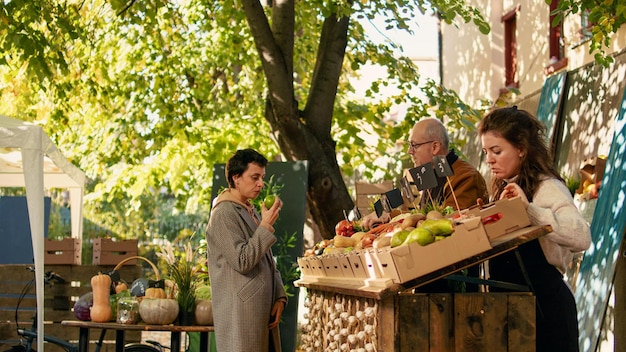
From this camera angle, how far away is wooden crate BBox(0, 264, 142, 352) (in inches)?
445

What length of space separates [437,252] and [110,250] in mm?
8012

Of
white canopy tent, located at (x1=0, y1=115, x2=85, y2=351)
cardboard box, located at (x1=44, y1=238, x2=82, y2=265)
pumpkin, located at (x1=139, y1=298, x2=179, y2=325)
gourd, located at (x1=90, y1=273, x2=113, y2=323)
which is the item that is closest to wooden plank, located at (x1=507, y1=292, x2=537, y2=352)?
pumpkin, located at (x1=139, y1=298, x2=179, y2=325)

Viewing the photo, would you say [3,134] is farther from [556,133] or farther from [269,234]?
[556,133]

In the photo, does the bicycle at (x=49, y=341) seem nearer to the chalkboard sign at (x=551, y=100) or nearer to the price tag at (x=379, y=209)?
the price tag at (x=379, y=209)

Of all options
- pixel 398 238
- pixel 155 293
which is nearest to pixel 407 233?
pixel 398 238

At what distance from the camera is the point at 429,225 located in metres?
4.25

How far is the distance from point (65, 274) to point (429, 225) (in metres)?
8.07

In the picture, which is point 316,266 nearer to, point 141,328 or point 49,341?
point 141,328

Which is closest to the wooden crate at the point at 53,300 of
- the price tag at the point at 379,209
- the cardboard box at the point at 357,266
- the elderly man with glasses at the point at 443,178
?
the price tag at the point at 379,209

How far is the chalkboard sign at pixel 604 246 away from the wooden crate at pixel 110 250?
16.4 feet

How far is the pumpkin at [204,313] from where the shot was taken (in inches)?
289

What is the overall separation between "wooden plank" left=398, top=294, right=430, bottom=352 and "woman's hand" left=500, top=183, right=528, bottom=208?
59 centimetres

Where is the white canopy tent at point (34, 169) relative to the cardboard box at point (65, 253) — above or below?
above

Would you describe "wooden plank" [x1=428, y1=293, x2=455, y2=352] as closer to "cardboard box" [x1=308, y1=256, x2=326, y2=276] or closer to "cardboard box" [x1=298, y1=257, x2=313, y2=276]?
"cardboard box" [x1=308, y1=256, x2=326, y2=276]
